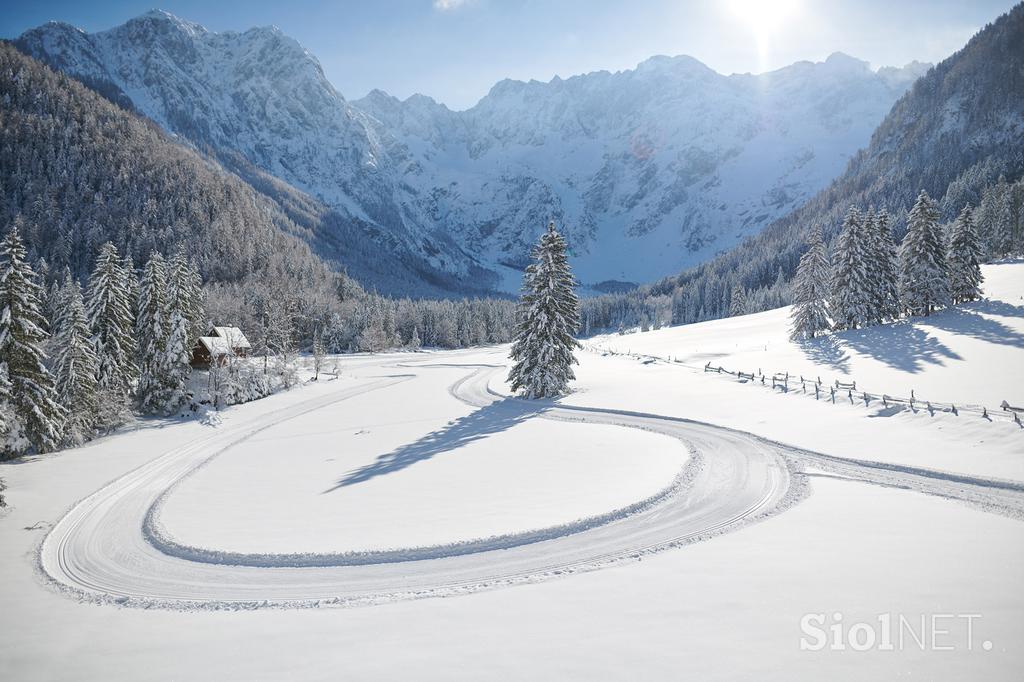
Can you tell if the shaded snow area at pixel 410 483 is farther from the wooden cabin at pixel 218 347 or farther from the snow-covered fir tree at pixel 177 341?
the wooden cabin at pixel 218 347

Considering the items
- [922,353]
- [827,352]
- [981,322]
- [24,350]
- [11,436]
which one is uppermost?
[981,322]

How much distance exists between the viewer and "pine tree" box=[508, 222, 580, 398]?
42.8m

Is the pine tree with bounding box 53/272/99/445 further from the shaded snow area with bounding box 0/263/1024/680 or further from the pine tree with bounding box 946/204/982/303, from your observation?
A: the pine tree with bounding box 946/204/982/303

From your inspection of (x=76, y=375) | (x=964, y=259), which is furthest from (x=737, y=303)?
(x=76, y=375)

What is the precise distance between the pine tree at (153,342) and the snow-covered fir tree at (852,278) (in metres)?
74.3

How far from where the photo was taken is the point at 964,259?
183ft

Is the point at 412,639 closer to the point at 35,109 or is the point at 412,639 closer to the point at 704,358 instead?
the point at 704,358

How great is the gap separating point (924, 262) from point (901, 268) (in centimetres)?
221

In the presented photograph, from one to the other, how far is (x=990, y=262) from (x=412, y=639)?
351 ft

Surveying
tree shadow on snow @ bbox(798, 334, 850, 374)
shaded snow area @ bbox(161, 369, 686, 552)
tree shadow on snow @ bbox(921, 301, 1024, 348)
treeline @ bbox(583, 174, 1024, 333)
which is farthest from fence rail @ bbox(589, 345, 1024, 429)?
treeline @ bbox(583, 174, 1024, 333)

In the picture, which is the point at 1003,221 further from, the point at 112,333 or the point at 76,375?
the point at 76,375

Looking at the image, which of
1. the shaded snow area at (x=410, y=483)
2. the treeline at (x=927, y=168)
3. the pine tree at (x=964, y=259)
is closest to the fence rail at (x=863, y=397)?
the shaded snow area at (x=410, y=483)

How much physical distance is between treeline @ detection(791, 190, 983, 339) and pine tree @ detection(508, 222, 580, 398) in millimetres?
36554

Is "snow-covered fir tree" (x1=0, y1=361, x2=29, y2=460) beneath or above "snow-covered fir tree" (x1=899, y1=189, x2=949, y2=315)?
beneath
